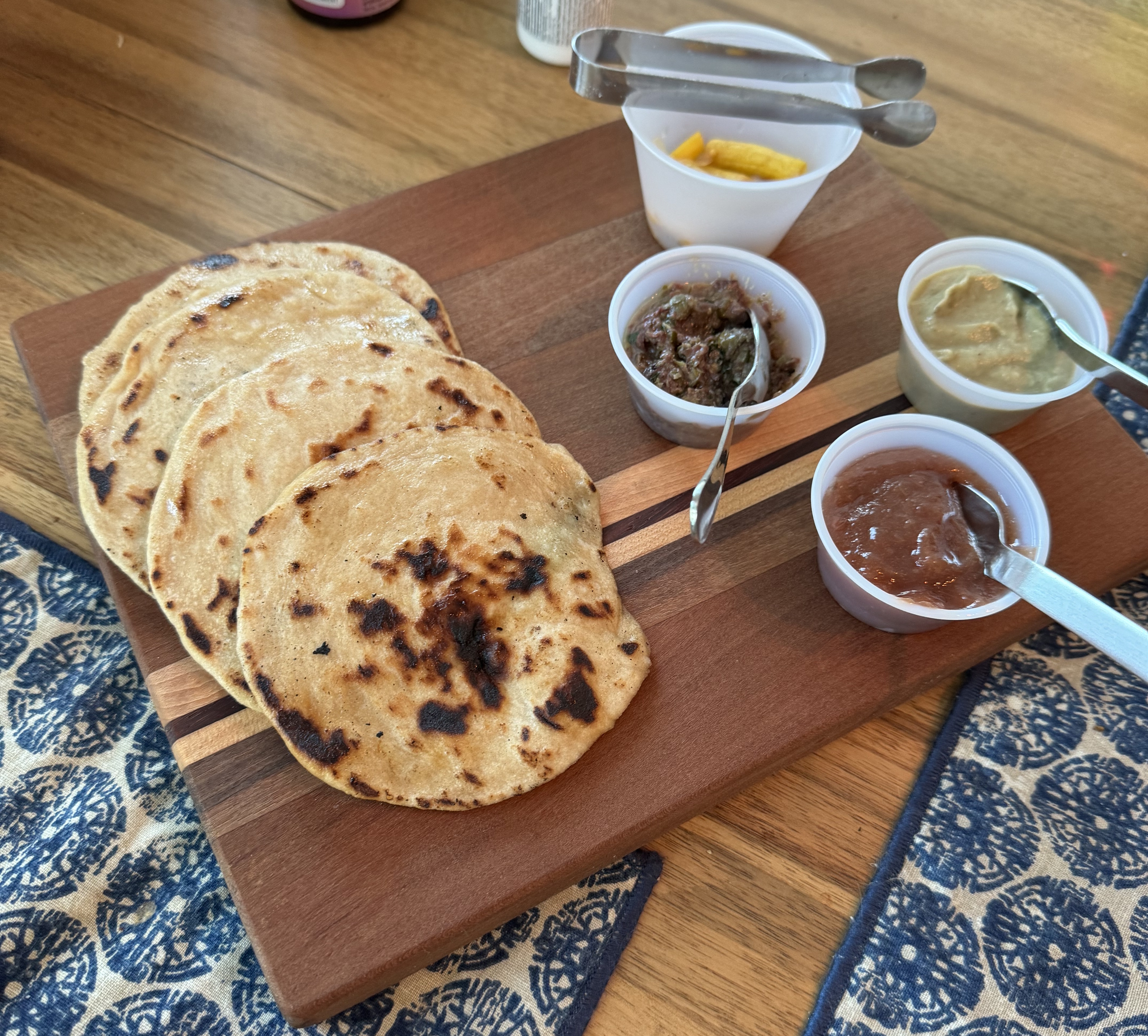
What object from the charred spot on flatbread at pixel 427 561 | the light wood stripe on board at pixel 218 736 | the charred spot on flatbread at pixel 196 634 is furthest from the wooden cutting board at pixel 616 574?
the charred spot on flatbread at pixel 427 561

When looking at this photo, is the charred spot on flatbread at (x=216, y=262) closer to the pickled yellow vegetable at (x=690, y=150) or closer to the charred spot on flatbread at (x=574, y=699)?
the pickled yellow vegetable at (x=690, y=150)

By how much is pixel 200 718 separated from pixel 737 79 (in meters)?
1.79

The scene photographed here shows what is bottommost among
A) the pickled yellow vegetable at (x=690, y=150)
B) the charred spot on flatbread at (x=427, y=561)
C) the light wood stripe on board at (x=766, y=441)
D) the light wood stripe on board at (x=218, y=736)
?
the light wood stripe on board at (x=218, y=736)

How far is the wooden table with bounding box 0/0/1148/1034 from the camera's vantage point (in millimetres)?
1872

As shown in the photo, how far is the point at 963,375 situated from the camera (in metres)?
1.79

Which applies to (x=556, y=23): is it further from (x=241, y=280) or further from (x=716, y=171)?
(x=241, y=280)

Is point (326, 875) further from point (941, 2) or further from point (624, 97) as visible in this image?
point (941, 2)

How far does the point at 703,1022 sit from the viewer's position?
149 cm

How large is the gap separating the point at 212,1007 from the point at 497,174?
1.84 meters

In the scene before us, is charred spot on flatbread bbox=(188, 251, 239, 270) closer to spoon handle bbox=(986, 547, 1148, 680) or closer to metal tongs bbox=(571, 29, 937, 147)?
metal tongs bbox=(571, 29, 937, 147)

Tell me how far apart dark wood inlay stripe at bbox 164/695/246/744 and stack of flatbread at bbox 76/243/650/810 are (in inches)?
3.6

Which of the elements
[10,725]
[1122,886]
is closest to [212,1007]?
[10,725]

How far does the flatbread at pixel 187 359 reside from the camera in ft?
5.29

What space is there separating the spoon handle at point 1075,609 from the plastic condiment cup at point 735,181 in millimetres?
877
